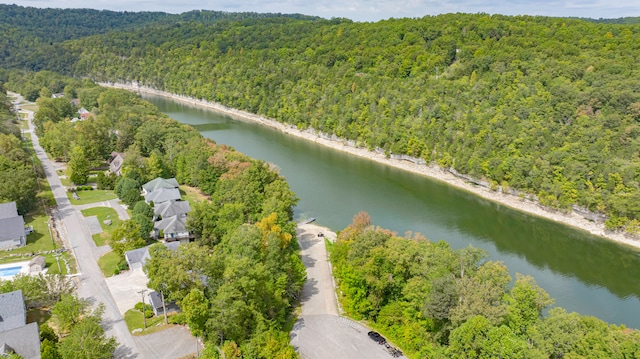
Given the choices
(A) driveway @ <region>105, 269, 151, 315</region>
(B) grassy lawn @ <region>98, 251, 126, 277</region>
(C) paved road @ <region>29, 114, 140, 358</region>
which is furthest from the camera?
(B) grassy lawn @ <region>98, 251, 126, 277</region>

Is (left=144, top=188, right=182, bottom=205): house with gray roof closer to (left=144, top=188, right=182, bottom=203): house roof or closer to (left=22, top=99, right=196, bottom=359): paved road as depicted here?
(left=144, top=188, right=182, bottom=203): house roof

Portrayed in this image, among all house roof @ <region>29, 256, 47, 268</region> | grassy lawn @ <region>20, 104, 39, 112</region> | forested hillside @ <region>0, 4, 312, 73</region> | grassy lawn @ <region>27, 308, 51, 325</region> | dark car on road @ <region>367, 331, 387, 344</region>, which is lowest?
grassy lawn @ <region>20, 104, 39, 112</region>

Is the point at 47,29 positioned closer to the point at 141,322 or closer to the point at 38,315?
the point at 38,315

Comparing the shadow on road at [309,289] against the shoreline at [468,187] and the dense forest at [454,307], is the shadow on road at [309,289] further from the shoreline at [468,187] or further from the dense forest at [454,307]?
the shoreline at [468,187]

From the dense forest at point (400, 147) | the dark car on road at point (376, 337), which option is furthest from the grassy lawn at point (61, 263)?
the dark car on road at point (376, 337)

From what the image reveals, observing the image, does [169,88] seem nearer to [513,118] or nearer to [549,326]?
[513,118]

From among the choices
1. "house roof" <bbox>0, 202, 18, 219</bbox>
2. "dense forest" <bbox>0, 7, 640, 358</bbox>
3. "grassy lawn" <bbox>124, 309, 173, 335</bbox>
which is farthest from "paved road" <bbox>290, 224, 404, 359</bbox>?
"house roof" <bbox>0, 202, 18, 219</bbox>
